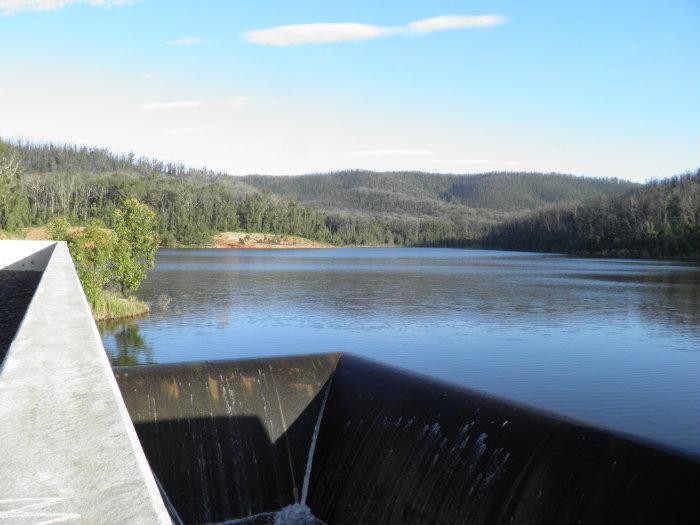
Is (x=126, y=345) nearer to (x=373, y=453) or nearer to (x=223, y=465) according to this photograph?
(x=223, y=465)

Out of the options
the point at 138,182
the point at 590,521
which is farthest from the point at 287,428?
the point at 138,182

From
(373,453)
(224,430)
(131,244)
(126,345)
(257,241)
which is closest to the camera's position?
(373,453)

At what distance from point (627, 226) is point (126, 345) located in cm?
10561

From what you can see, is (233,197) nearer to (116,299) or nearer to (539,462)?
(116,299)

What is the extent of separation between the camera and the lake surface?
17.0 m

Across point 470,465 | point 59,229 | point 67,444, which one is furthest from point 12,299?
point 59,229

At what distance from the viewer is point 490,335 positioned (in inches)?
1009

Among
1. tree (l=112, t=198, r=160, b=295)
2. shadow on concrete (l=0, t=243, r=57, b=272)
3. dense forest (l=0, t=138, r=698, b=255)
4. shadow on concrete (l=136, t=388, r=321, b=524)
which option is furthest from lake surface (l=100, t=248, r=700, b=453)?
dense forest (l=0, t=138, r=698, b=255)

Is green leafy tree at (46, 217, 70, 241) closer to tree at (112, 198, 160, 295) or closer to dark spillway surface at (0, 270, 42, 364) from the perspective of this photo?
tree at (112, 198, 160, 295)

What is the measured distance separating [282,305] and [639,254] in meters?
85.6

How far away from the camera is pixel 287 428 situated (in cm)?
1071

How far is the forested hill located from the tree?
81703mm

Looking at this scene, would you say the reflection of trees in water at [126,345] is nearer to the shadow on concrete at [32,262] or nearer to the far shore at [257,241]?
the shadow on concrete at [32,262]

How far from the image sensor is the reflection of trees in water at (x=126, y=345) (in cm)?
2078
